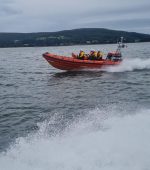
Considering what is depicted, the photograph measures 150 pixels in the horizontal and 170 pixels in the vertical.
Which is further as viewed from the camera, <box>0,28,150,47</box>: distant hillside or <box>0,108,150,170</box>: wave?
<box>0,28,150,47</box>: distant hillside

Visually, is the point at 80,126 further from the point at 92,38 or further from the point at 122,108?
the point at 92,38

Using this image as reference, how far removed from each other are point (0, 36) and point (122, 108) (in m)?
186

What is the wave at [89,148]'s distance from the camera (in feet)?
24.6

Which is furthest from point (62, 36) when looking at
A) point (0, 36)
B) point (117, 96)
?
point (117, 96)

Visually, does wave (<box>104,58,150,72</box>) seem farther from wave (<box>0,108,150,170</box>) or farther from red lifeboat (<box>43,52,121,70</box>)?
wave (<box>0,108,150,170</box>)

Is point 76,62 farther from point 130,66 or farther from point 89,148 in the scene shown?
point 89,148

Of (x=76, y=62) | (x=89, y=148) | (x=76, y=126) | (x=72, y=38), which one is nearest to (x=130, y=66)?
(x=76, y=62)

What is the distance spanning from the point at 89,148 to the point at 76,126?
3.00 m

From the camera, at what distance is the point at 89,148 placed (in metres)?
8.32

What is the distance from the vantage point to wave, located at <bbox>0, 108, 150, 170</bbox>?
748 centimetres

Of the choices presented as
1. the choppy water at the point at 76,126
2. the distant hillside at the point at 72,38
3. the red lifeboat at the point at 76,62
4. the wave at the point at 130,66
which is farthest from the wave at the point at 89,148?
the distant hillside at the point at 72,38

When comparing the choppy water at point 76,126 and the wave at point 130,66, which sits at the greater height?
the choppy water at point 76,126

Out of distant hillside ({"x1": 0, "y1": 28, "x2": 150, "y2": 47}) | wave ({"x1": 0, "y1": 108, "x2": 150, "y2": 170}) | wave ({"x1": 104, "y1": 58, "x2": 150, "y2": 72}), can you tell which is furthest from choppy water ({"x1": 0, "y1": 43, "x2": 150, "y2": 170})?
distant hillside ({"x1": 0, "y1": 28, "x2": 150, "y2": 47})

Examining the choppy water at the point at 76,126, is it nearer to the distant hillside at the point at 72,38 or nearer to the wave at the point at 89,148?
the wave at the point at 89,148
